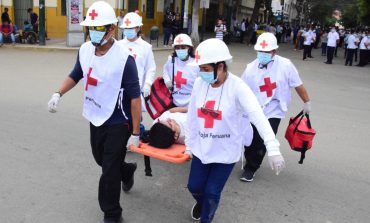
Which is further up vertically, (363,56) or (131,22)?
(131,22)

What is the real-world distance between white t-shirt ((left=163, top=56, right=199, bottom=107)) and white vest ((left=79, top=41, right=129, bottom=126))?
190 cm

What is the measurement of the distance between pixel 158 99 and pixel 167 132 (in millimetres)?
1233

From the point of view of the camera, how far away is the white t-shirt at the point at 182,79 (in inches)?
214

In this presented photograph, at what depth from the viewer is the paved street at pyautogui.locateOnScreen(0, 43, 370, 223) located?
4.15 m

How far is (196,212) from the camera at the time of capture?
4000mm

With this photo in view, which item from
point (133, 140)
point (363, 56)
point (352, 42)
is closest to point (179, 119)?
point (133, 140)

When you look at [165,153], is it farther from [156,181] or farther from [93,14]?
[93,14]

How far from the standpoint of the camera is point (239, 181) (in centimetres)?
505

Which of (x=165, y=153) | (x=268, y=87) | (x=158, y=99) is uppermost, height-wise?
(x=268, y=87)

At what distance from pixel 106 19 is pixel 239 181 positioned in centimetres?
259

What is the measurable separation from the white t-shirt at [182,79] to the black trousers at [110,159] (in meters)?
1.87

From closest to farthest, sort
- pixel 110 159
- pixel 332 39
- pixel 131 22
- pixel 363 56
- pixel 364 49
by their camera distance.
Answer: pixel 110 159 < pixel 131 22 < pixel 364 49 < pixel 332 39 < pixel 363 56

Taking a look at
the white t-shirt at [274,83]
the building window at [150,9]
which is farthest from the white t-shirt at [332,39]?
the white t-shirt at [274,83]

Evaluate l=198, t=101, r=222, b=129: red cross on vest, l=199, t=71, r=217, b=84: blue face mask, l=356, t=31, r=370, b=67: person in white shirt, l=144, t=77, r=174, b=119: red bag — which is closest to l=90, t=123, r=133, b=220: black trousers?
l=198, t=101, r=222, b=129: red cross on vest
